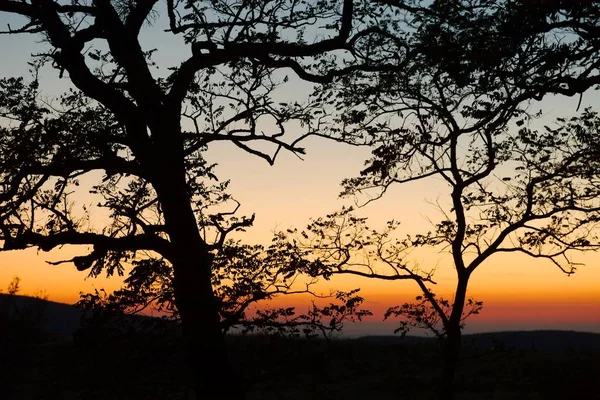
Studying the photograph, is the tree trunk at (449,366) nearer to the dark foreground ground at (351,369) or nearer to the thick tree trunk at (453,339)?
the thick tree trunk at (453,339)

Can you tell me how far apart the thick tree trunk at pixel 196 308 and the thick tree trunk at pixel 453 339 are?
6.71m

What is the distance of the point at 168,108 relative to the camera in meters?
12.8

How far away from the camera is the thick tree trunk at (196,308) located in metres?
12.3

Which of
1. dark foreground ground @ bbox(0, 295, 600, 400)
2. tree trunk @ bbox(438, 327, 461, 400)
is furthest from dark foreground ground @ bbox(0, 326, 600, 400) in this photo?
tree trunk @ bbox(438, 327, 461, 400)

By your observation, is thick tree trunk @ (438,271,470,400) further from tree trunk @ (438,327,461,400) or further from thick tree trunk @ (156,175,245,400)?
thick tree trunk @ (156,175,245,400)

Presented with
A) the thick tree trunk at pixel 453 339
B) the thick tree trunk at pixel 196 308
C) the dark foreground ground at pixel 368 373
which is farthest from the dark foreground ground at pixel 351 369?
the thick tree trunk at pixel 196 308

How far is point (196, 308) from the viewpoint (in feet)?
40.5

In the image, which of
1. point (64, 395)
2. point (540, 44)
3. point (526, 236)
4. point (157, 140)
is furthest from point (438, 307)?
point (64, 395)

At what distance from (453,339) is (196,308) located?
7.81 metres

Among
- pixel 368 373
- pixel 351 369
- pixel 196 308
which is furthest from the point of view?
pixel 351 369

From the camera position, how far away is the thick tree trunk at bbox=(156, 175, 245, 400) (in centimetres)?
1228

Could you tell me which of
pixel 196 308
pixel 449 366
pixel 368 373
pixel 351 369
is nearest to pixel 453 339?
pixel 449 366

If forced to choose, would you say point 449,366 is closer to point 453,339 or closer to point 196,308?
point 453,339

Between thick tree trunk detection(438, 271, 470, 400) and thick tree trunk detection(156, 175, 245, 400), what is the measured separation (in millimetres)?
6711
